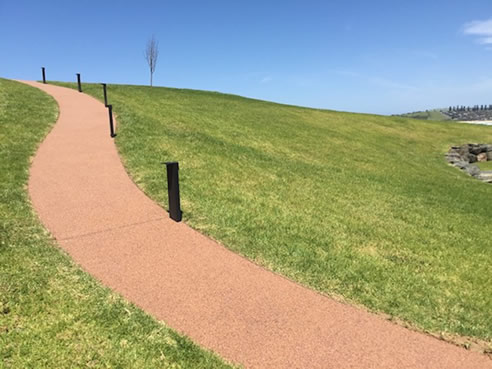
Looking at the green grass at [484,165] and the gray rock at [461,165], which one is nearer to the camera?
the gray rock at [461,165]

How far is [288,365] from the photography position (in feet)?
12.2

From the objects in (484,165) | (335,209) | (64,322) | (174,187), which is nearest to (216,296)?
(64,322)

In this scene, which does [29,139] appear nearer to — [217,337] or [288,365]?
[217,337]

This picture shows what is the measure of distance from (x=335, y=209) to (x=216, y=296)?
499cm

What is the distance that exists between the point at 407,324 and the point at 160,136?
1078 centimetres

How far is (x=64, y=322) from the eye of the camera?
3977 mm

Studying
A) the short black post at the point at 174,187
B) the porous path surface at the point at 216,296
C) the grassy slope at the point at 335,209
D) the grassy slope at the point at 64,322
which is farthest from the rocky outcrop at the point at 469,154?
the grassy slope at the point at 64,322

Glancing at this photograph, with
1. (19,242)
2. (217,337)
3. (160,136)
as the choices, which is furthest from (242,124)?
(217,337)

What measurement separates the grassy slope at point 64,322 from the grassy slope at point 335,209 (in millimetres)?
2343

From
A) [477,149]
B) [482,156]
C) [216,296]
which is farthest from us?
[477,149]

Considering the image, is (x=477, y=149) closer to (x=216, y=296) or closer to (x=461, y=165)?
(x=461, y=165)

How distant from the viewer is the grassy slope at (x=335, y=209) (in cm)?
546

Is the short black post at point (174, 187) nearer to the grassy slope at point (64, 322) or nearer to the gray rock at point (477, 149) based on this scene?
the grassy slope at point (64, 322)

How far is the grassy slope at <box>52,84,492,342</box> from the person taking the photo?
5.46 metres
